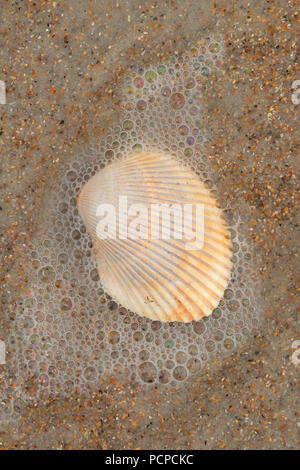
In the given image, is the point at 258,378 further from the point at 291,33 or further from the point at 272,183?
the point at 291,33

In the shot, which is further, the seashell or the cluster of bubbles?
the cluster of bubbles

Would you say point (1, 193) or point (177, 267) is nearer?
point (177, 267)

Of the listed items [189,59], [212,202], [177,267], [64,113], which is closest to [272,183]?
[212,202]

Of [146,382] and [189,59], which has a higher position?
[189,59]
